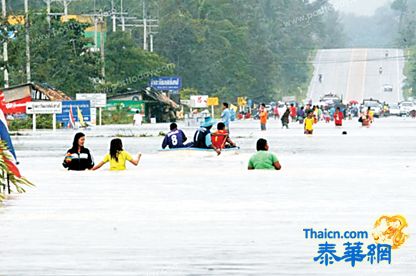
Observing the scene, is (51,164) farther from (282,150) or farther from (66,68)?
(66,68)

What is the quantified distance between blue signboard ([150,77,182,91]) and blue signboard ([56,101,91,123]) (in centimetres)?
3633

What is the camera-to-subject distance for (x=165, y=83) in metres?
126

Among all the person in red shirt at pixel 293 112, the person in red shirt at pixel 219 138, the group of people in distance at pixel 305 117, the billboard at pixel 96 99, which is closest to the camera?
the person in red shirt at pixel 219 138

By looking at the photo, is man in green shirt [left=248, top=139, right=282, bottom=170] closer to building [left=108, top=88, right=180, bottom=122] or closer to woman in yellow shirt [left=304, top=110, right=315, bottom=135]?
woman in yellow shirt [left=304, top=110, right=315, bottom=135]

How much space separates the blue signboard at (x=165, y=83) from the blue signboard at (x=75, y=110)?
36335 mm

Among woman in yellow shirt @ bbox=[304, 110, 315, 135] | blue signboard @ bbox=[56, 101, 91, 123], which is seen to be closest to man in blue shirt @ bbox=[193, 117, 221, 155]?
woman in yellow shirt @ bbox=[304, 110, 315, 135]

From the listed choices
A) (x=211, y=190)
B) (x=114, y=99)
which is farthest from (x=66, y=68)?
(x=211, y=190)

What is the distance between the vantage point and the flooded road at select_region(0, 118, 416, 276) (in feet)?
52.1

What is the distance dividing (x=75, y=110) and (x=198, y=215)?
64.9 metres

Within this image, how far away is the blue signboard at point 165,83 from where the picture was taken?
125125 mm

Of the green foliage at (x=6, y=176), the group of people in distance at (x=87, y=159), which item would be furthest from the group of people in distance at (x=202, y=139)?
the green foliage at (x=6, y=176)

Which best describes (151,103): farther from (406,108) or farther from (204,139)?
(204,139)

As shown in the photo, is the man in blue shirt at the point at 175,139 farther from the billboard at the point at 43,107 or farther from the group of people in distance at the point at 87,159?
the billboard at the point at 43,107
